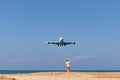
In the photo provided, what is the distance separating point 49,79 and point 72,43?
60.8 metres

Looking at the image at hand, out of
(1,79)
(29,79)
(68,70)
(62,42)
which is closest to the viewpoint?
(1,79)

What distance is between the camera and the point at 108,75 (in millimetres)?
42469

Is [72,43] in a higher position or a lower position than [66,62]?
higher

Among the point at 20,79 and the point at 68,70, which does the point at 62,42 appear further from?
the point at 20,79

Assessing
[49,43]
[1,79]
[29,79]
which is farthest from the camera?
[49,43]

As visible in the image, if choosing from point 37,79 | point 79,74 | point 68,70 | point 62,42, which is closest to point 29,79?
point 37,79

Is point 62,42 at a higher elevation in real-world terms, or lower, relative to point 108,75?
higher

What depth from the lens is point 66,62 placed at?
4891 cm

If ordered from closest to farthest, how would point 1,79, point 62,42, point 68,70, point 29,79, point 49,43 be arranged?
point 1,79
point 29,79
point 68,70
point 62,42
point 49,43

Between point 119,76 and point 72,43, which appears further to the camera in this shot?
point 72,43

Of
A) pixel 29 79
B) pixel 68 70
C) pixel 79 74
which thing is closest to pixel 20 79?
pixel 29 79

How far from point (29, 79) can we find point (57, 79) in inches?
97.7

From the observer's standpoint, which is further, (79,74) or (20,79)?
(79,74)

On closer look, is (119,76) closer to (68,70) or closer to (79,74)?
(79,74)
